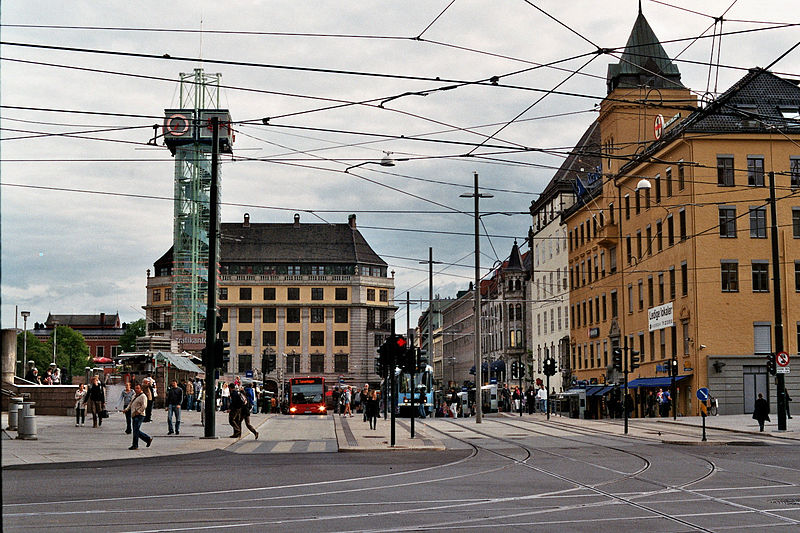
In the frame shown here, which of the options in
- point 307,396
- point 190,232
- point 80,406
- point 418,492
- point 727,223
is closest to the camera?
point 418,492

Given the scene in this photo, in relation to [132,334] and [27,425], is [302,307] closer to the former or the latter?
[132,334]

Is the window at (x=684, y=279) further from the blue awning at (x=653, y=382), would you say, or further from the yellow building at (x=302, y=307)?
the yellow building at (x=302, y=307)

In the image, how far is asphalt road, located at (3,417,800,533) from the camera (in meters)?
11.1

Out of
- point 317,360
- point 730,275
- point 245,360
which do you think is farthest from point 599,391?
point 245,360

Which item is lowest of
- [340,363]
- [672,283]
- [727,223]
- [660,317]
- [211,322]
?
[340,363]

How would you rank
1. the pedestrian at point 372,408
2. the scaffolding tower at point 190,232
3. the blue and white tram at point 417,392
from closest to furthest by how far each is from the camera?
1. the pedestrian at point 372,408
2. the blue and white tram at point 417,392
3. the scaffolding tower at point 190,232

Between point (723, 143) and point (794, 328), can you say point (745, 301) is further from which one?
point (723, 143)

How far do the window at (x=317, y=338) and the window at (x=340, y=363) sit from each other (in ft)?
8.39

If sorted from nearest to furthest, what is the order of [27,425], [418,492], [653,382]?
[418,492]
[27,425]
[653,382]

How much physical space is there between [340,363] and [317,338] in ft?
14.3

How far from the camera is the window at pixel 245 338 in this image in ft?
431

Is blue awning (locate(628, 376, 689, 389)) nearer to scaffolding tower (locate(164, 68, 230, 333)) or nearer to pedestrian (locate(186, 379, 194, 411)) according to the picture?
pedestrian (locate(186, 379, 194, 411))

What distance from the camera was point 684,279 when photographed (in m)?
54.2

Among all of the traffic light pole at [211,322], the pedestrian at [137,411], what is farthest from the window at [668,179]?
the pedestrian at [137,411]
